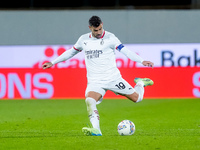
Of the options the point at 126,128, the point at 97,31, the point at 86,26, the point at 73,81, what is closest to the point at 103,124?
the point at 126,128

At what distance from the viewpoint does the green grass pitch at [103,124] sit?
306 inches

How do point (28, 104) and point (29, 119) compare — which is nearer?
point (29, 119)

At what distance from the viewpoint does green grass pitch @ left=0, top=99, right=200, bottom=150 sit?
7.78m

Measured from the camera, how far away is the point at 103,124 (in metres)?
10.9

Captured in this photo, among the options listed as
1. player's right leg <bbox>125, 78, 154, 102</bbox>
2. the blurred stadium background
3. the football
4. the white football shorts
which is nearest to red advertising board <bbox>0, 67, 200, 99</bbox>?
the blurred stadium background

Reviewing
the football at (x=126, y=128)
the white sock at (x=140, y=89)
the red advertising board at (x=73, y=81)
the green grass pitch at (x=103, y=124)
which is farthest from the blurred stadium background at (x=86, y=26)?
the football at (x=126, y=128)

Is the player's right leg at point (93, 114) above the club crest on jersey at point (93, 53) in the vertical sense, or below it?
below

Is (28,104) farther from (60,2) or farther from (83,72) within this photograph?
(60,2)

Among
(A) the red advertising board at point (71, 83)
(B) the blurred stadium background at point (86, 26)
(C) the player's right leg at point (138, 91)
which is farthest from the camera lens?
(B) the blurred stadium background at point (86, 26)

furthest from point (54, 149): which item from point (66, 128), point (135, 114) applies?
point (135, 114)

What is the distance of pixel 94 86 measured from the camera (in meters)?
8.80

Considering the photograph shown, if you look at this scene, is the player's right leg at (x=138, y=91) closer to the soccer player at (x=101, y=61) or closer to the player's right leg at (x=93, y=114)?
the soccer player at (x=101, y=61)

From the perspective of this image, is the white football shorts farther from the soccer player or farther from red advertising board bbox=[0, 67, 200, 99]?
red advertising board bbox=[0, 67, 200, 99]

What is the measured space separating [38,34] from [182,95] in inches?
247
